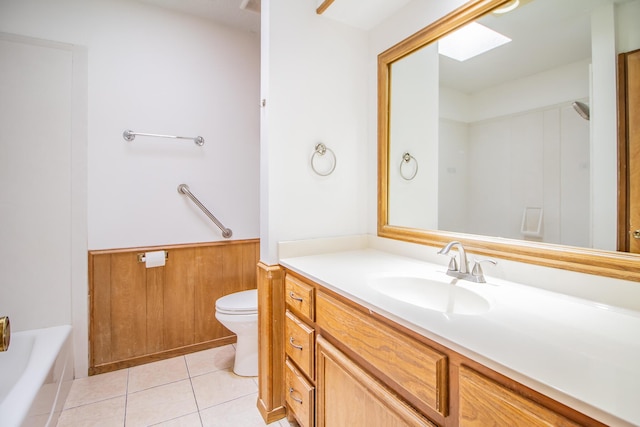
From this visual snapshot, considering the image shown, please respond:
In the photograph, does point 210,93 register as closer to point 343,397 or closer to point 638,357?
point 343,397

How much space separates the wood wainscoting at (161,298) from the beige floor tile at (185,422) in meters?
0.66

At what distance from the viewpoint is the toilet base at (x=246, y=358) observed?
1885 millimetres

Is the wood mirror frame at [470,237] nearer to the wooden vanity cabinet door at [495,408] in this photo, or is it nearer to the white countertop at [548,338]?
the white countertop at [548,338]

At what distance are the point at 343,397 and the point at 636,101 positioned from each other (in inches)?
49.7

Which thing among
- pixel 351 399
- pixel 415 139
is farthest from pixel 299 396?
pixel 415 139

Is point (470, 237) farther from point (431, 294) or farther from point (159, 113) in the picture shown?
point (159, 113)

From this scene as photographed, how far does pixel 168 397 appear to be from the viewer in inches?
66.2

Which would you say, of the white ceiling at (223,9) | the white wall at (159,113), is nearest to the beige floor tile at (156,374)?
the white wall at (159,113)

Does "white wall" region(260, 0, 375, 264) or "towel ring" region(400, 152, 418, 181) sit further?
"towel ring" region(400, 152, 418, 181)

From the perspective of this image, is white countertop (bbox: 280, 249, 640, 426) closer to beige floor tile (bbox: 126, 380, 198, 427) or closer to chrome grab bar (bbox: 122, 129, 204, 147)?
beige floor tile (bbox: 126, 380, 198, 427)

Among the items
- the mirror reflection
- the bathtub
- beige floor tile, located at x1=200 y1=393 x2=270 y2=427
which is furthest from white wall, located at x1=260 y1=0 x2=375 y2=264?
the bathtub

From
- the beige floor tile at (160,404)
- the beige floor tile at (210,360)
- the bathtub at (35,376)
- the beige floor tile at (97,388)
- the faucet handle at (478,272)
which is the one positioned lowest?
the beige floor tile at (160,404)

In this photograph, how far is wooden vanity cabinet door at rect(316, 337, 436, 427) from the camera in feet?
2.70

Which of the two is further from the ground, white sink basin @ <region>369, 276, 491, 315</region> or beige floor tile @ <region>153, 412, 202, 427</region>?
white sink basin @ <region>369, 276, 491, 315</region>
